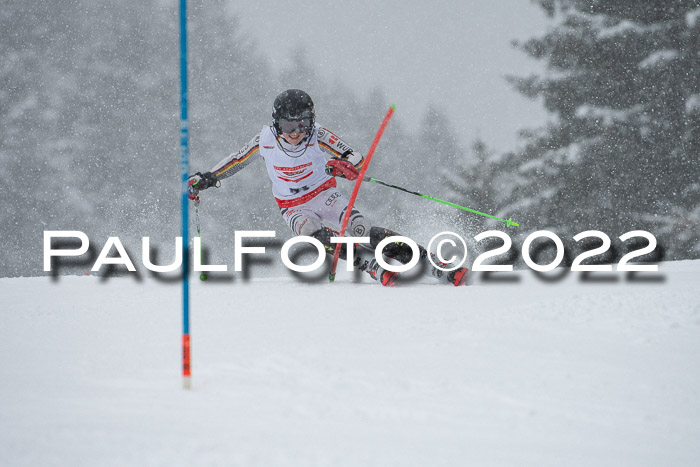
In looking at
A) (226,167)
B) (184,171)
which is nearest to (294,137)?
(226,167)

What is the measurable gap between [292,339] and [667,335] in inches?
80.2

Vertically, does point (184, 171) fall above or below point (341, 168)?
below

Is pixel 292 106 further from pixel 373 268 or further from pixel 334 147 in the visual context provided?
pixel 373 268

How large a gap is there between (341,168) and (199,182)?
156cm

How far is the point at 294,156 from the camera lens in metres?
6.51

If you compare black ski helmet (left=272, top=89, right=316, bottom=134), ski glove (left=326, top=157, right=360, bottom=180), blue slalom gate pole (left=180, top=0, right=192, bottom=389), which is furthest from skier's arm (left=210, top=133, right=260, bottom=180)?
blue slalom gate pole (left=180, top=0, right=192, bottom=389)

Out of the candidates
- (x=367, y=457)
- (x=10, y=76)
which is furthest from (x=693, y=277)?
(x=10, y=76)

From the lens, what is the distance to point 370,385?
8.89ft

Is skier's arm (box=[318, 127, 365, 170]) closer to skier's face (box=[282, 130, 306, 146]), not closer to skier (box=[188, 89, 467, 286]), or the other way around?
skier (box=[188, 89, 467, 286])

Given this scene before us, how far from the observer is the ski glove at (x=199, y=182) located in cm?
659

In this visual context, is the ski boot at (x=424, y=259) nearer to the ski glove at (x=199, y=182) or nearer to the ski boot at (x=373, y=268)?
the ski boot at (x=373, y=268)

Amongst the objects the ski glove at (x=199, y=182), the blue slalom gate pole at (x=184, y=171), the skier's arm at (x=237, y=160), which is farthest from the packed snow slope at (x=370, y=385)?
the skier's arm at (x=237, y=160)

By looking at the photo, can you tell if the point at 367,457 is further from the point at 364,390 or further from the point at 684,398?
the point at 684,398

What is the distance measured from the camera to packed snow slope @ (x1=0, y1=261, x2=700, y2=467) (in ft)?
7.09
